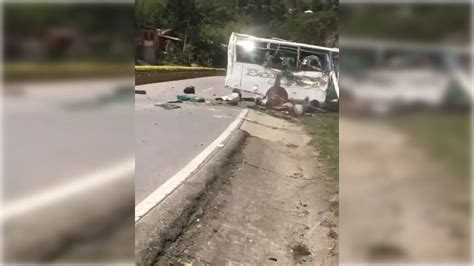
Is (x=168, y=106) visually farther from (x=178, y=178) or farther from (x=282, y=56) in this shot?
(x=282, y=56)

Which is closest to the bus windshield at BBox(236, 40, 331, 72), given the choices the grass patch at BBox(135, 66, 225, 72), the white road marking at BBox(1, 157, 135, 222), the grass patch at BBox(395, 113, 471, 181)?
the grass patch at BBox(135, 66, 225, 72)

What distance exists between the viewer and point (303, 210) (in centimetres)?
186

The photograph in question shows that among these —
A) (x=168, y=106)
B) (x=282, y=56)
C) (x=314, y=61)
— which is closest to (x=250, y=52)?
(x=282, y=56)

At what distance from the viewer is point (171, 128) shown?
1876 mm

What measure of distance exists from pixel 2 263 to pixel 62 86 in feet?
1.87

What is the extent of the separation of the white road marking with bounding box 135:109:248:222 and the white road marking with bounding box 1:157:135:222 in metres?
0.11

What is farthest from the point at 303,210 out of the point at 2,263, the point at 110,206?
the point at 2,263

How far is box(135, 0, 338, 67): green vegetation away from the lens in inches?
70.2

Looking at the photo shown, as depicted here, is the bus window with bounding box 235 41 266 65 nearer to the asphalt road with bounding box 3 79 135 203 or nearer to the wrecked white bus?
the wrecked white bus

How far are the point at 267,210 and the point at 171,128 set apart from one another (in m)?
0.43

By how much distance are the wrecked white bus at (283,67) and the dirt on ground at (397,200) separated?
16 centimetres

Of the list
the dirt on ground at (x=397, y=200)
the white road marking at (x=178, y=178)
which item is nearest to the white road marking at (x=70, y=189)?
the white road marking at (x=178, y=178)

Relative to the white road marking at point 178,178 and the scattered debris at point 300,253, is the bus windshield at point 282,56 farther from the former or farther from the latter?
the scattered debris at point 300,253

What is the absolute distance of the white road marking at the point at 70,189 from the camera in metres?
1.63
